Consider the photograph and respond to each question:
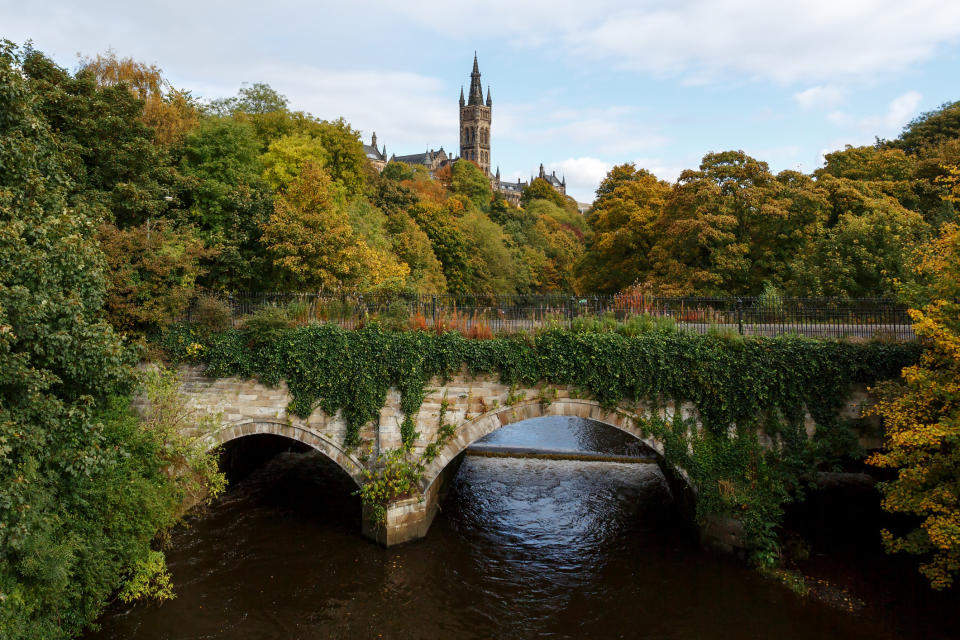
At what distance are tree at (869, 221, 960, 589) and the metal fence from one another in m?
2.36

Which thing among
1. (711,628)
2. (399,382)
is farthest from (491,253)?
(711,628)

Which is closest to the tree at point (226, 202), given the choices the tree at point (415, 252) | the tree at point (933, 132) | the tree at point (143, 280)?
the tree at point (143, 280)

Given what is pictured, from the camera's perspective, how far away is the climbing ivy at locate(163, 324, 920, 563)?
11734mm

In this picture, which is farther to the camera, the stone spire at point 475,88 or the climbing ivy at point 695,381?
the stone spire at point 475,88

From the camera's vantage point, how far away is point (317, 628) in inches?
393

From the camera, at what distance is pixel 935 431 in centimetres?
890

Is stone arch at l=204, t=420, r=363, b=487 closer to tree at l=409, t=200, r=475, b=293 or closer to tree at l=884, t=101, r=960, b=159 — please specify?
tree at l=409, t=200, r=475, b=293

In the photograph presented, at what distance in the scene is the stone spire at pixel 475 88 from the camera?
385ft

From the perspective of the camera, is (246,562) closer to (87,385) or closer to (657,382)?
(87,385)

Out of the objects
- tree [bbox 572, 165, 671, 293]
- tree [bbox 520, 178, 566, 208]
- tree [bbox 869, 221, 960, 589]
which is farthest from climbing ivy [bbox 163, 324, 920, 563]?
tree [bbox 520, 178, 566, 208]

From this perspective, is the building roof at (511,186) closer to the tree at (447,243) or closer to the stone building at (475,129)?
the stone building at (475,129)

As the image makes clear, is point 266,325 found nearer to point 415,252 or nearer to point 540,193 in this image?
point 415,252

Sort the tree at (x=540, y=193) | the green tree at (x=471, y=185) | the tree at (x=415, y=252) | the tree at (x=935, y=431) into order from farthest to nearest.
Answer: the tree at (x=540, y=193) < the green tree at (x=471, y=185) < the tree at (x=415, y=252) < the tree at (x=935, y=431)

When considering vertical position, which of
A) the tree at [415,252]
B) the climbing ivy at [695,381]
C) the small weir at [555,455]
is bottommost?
the small weir at [555,455]
